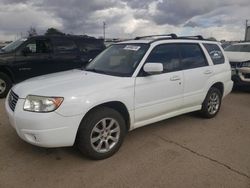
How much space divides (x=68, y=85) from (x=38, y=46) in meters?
5.27

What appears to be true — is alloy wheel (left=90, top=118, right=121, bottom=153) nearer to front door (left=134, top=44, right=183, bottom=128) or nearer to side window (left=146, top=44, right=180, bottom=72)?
front door (left=134, top=44, right=183, bottom=128)

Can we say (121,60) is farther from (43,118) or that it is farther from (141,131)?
(43,118)

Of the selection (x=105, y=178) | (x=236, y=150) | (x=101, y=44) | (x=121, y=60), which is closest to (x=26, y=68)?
(x=101, y=44)

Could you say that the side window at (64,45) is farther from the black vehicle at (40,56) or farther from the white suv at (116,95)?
the white suv at (116,95)

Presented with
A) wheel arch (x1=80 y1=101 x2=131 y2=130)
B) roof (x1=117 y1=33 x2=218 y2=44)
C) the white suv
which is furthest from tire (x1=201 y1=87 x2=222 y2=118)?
wheel arch (x1=80 y1=101 x2=131 y2=130)

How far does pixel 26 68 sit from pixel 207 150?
19.9ft

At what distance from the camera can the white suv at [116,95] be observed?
11.3 feet

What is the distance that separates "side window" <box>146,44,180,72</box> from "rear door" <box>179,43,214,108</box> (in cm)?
17

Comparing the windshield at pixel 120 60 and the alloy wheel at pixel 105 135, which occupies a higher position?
the windshield at pixel 120 60

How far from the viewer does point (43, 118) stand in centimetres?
334

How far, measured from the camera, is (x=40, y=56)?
8.44 m

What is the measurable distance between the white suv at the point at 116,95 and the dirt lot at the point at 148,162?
1.11 feet

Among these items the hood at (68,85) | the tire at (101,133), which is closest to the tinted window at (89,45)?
the hood at (68,85)

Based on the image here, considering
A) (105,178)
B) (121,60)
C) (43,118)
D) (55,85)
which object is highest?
(121,60)
